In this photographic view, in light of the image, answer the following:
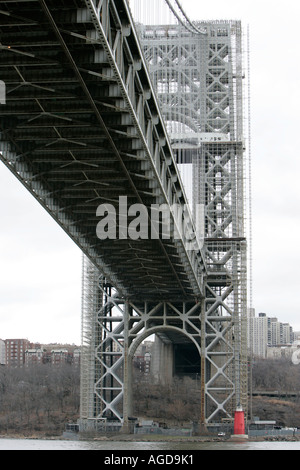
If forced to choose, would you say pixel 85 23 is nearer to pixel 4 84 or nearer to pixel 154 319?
pixel 4 84

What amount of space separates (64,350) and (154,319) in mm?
111535

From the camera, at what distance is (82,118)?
111 feet

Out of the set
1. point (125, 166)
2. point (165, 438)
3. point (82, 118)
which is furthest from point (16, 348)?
point (82, 118)

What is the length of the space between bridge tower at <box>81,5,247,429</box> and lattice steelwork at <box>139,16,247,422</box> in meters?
0.07

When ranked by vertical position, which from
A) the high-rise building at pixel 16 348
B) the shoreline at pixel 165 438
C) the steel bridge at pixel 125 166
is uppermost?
the steel bridge at pixel 125 166

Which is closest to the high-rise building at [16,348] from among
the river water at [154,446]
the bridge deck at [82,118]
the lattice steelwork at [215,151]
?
the lattice steelwork at [215,151]

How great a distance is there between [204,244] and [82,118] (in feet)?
105

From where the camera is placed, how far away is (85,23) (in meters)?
26.2

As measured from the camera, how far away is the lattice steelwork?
64.6 meters

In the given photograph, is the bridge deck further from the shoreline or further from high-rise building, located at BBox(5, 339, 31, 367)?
high-rise building, located at BBox(5, 339, 31, 367)

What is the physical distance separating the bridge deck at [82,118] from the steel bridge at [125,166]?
5cm

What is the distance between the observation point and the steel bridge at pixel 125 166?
28281 millimetres

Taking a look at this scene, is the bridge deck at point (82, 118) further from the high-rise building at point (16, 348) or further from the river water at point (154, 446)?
the high-rise building at point (16, 348)

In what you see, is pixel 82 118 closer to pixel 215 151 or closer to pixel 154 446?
pixel 154 446
